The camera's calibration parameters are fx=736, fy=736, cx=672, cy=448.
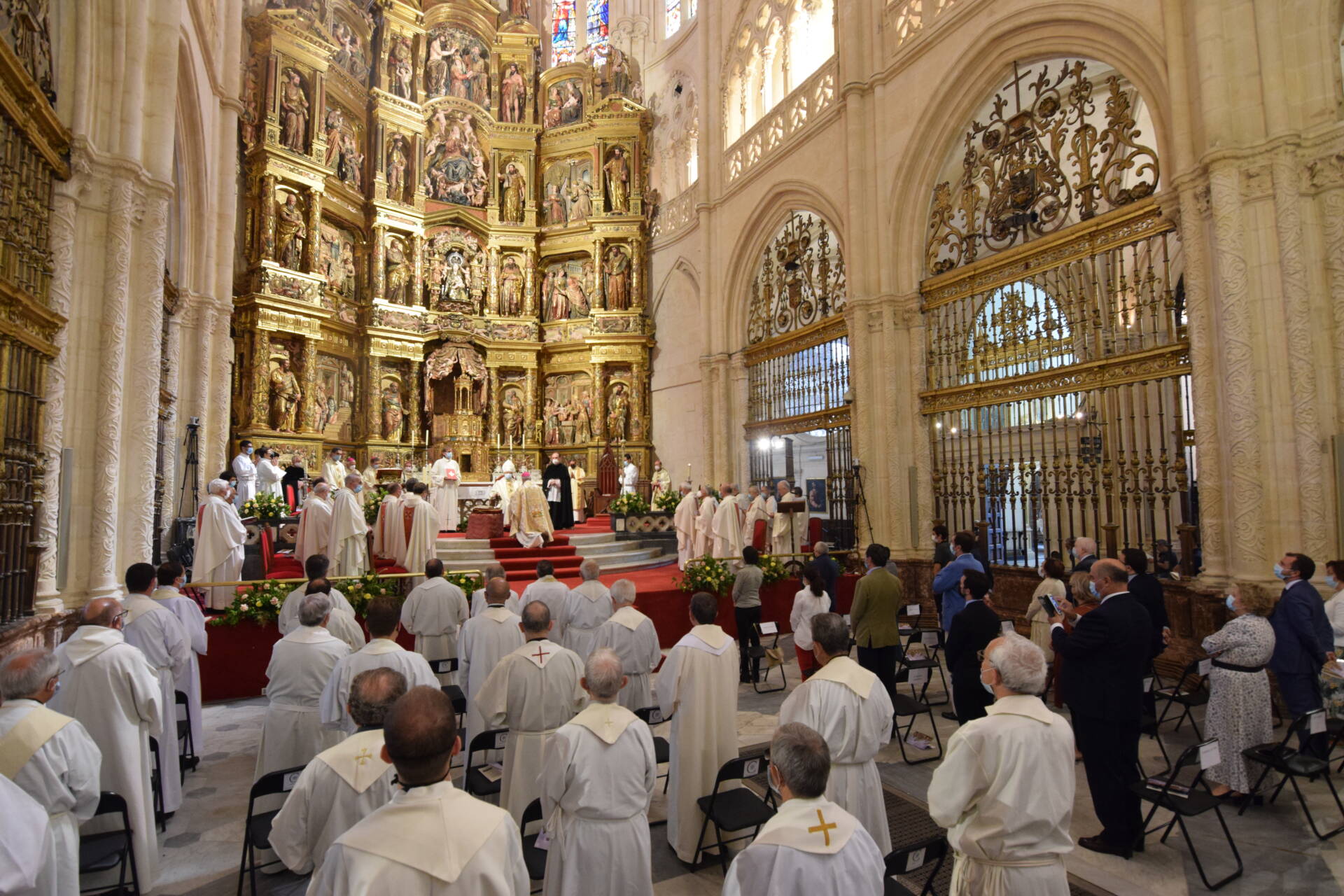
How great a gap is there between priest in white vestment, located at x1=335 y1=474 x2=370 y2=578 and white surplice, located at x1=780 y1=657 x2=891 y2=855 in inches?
327

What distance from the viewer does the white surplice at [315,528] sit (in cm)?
1065

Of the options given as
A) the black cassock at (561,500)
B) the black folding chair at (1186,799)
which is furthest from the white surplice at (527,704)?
the black cassock at (561,500)

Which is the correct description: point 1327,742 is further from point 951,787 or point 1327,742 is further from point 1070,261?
point 1070,261

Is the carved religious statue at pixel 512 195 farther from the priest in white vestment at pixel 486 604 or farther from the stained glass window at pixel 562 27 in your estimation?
the priest in white vestment at pixel 486 604

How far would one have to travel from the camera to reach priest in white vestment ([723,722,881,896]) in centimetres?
221

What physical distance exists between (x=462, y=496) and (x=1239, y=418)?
52.6 ft

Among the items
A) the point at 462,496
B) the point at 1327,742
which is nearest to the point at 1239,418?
the point at 1327,742

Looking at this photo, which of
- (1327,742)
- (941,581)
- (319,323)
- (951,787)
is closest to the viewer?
(951,787)

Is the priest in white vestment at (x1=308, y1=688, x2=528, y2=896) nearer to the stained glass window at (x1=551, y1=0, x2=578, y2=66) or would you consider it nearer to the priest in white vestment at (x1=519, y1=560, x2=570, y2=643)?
the priest in white vestment at (x1=519, y1=560, x2=570, y2=643)

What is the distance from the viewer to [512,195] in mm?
22891

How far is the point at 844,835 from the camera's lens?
2256mm

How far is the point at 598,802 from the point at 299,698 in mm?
2241

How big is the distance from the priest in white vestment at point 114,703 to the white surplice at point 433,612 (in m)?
2.95

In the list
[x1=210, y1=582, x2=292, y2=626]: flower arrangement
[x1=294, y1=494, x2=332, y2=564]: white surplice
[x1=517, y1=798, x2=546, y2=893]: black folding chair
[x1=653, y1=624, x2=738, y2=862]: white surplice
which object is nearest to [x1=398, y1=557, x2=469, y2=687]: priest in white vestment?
[x1=210, y1=582, x2=292, y2=626]: flower arrangement
